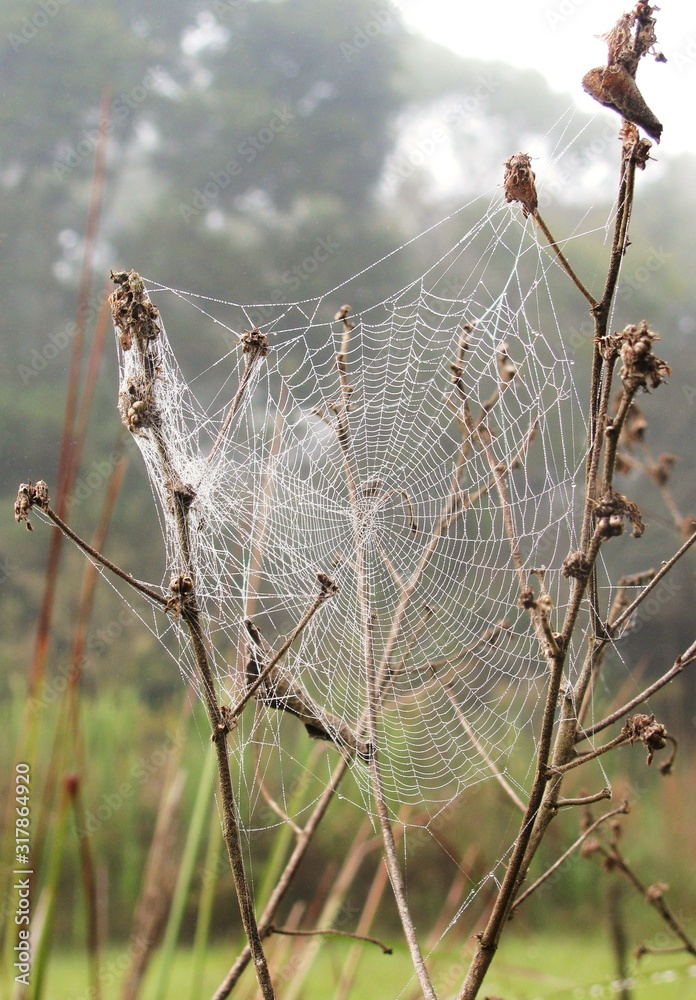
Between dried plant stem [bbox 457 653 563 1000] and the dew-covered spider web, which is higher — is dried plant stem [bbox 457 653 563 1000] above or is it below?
below

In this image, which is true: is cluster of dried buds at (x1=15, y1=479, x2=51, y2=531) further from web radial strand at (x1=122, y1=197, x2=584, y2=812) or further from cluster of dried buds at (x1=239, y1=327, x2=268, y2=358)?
web radial strand at (x1=122, y1=197, x2=584, y2=812)

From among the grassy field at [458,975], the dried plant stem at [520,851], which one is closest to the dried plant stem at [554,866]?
the dried plant stem at [520,851]

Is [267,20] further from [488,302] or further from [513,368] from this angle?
[513,368]

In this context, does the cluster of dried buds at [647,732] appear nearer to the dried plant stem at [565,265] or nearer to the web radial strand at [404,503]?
the dried plant stem at [565,265]

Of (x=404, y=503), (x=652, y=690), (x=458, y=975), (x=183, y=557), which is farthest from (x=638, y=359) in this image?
(x=458, y=975)

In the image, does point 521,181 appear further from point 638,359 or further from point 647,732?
point 647,732

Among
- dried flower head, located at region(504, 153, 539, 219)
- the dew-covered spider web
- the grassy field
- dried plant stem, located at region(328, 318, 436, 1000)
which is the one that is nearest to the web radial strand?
the dew-covered spider web

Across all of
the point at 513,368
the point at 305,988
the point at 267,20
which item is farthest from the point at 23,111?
the point at 305,988
